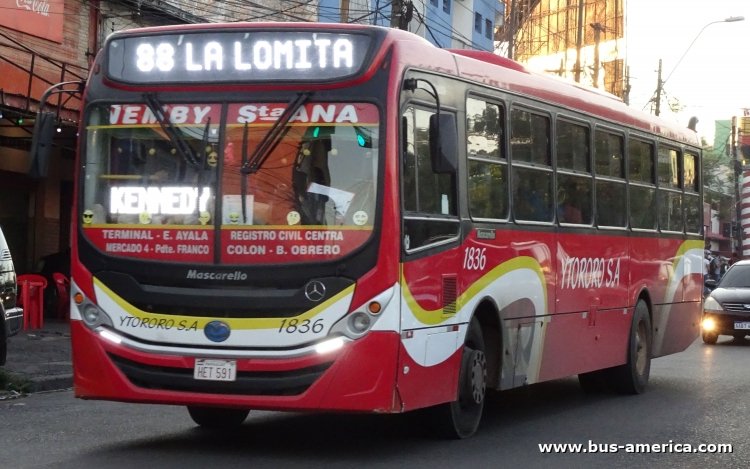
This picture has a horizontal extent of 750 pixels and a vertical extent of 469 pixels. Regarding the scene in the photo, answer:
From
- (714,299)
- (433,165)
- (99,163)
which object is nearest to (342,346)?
(433,165)

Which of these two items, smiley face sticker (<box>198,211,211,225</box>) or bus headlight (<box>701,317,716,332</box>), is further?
bus headlight (<box>701,317,716,332</box>)

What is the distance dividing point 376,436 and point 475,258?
5.20 ft

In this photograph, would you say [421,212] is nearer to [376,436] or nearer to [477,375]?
[477,375]

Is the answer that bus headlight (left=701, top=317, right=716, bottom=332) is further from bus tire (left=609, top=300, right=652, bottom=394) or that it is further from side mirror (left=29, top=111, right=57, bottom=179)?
side mirror (left=29, top=111, right=57, bottom=179)

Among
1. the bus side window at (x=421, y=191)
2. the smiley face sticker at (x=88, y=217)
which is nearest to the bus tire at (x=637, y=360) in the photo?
the bus side window at (x=421, y=191)

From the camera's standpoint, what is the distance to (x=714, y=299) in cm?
2495

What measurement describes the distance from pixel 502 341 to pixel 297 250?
8.54ft

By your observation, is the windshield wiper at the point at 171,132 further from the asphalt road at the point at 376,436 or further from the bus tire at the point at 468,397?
the bus tire at the point at 468,397

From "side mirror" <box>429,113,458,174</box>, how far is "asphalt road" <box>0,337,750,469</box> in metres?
2.01

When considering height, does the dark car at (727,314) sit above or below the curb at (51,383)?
above

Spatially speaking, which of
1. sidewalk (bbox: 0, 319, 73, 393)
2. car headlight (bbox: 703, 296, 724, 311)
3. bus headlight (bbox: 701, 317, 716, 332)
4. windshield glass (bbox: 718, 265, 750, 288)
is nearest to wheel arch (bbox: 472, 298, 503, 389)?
sidewalk (bbox: 0, 319, 73, 393)

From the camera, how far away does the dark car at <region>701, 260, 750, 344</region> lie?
2434 centimetres

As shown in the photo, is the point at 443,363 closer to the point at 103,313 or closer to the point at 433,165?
the point at 433,165

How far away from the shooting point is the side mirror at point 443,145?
9102mm
